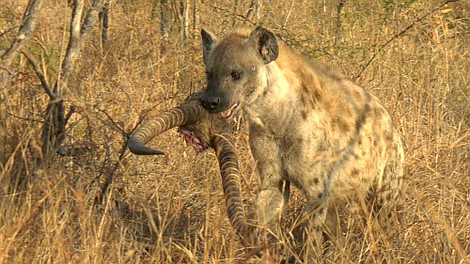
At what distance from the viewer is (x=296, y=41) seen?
6.25 m

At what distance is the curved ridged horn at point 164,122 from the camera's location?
13.0ft

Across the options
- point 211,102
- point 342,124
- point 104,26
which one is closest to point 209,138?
point 211,102

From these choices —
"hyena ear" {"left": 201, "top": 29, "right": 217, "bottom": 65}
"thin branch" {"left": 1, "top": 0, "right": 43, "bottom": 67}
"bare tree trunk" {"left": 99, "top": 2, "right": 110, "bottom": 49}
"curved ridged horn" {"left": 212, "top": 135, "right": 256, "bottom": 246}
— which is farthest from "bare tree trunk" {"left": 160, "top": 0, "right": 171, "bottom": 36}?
"curved ridged horn" {"left": 212, "top": 135, "right": 256, "bottom": 246}

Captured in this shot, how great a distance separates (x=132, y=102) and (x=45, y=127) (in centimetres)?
84

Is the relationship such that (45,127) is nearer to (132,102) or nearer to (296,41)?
(132,102)

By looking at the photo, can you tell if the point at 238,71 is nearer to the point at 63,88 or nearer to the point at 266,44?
the point at 266,44

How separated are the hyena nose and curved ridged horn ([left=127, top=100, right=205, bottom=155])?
13cm

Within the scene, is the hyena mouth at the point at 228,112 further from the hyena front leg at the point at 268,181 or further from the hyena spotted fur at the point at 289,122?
the hyena front leg at the point at 268,181

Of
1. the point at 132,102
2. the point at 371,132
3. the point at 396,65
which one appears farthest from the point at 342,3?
the point at 371,132

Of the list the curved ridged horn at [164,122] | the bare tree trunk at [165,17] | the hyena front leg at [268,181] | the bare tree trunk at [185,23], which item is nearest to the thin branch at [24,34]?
the curved ridged horn at [164,122]

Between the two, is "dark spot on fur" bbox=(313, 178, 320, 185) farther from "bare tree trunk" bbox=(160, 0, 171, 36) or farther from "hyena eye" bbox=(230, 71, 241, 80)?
"bare tree trunk" bbox=(160, 0, 171, 36)

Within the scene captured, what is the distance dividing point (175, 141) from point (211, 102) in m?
1.33

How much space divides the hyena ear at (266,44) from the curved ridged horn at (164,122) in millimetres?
401

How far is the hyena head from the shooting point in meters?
4.44
